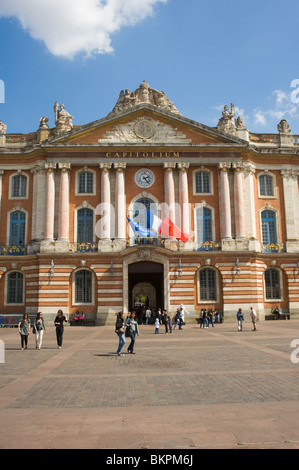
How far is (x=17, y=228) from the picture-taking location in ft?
120

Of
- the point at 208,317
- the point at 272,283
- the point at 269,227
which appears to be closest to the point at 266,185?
the point at 269,227

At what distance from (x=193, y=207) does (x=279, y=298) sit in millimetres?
11274

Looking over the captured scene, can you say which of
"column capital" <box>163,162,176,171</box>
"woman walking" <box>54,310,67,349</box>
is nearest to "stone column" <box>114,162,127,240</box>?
"column capital" <box>163,162,176,171</box>

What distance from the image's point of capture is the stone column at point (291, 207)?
3738 cm

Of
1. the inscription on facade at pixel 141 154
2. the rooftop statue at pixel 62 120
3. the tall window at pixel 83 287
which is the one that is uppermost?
the rooftop statue at pixel 62 120

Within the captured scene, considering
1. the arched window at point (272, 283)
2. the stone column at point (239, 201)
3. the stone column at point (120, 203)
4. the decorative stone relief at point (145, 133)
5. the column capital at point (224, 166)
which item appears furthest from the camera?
the arched window at point (272, 283)

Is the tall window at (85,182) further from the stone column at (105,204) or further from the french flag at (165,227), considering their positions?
the french flag at (165,227)

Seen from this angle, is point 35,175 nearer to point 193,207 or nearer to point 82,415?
point 193,207

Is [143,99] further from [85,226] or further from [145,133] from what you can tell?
[85,226]

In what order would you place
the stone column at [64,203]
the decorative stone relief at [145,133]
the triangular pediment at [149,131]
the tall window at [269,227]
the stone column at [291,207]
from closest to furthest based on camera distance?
the stone column at [64,203] < the triangular pediment at [149,131] < the decorative stone relief at [145,133] < the stone column at [291,207] < the tall window at [269,227]

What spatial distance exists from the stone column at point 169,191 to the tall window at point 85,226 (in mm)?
6616

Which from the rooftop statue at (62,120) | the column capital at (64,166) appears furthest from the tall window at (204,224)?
the rooftop statue at (62,120)

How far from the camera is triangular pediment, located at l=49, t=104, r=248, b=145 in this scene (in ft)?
117

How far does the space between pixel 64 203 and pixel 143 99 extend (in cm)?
1217
